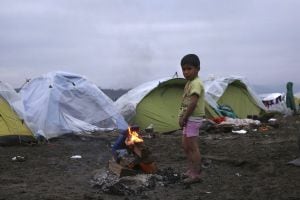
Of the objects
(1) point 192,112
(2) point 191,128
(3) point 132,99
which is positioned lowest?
(3) point 132,99

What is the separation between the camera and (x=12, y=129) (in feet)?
37.7

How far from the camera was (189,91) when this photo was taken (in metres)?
7.13

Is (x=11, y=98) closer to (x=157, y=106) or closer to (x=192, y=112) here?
(x=157, y=106)

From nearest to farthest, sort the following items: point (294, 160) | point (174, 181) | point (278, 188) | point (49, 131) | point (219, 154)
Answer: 1. point (278, 188)
2. point (174, 181)
3. point (294, 160)
4. point (219, 154)
5. point (49, 131)

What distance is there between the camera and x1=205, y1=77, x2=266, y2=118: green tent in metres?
19.0

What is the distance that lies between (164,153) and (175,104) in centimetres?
686

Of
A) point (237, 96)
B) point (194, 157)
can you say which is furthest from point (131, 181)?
point (237, 96)

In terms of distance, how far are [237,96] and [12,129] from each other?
35.3ft

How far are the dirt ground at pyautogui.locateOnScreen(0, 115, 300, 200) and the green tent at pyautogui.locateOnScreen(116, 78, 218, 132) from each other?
127 inches

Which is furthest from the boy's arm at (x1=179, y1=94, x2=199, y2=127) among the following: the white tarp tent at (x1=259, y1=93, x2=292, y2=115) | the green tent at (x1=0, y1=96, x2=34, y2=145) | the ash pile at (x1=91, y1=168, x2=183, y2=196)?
the white tarp tent at (x1=259, y1=93, x2=292, y2=115)

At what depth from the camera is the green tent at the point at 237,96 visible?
749 inches

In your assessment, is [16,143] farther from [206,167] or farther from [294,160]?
[294,160]

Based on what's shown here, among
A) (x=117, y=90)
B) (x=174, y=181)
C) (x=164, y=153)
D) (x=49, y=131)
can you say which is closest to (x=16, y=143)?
(x=49, y=131)

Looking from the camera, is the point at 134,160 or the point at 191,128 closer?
the point at 191,128
